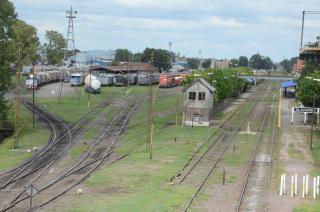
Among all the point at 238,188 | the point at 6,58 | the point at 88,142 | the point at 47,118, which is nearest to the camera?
the point at 238,188

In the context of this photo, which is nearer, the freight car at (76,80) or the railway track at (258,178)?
the railway track at (258,178)

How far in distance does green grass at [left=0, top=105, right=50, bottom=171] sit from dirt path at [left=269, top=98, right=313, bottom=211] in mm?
20977

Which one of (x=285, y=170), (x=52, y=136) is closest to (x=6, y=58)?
(x=52, y=136)

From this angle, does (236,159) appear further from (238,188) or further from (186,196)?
(186,196)

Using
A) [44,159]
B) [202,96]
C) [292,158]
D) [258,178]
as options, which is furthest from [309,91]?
[44,159]

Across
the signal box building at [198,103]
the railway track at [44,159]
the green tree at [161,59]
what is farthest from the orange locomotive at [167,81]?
the signal box building at [198,103]

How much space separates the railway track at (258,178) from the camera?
32281mm

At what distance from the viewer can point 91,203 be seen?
1241 inches

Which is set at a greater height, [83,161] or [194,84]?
[194,84]

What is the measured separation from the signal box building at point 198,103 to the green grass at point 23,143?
16.8 metres

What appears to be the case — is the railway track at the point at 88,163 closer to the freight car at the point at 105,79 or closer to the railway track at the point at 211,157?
the railway track at the point at 211,157

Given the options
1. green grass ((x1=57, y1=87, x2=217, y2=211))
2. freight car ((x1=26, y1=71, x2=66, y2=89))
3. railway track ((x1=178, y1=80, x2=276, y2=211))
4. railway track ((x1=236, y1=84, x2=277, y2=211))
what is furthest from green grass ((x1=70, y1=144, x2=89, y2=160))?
freight car ((x1=26, y1=71, x2=66, y2=89))

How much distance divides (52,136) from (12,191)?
1006 inches

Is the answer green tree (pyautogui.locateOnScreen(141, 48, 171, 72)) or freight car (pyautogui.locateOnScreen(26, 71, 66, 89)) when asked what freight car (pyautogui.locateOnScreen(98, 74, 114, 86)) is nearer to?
freight car (pyautogui.locateOnScreen(26, 71, 66, 89))
